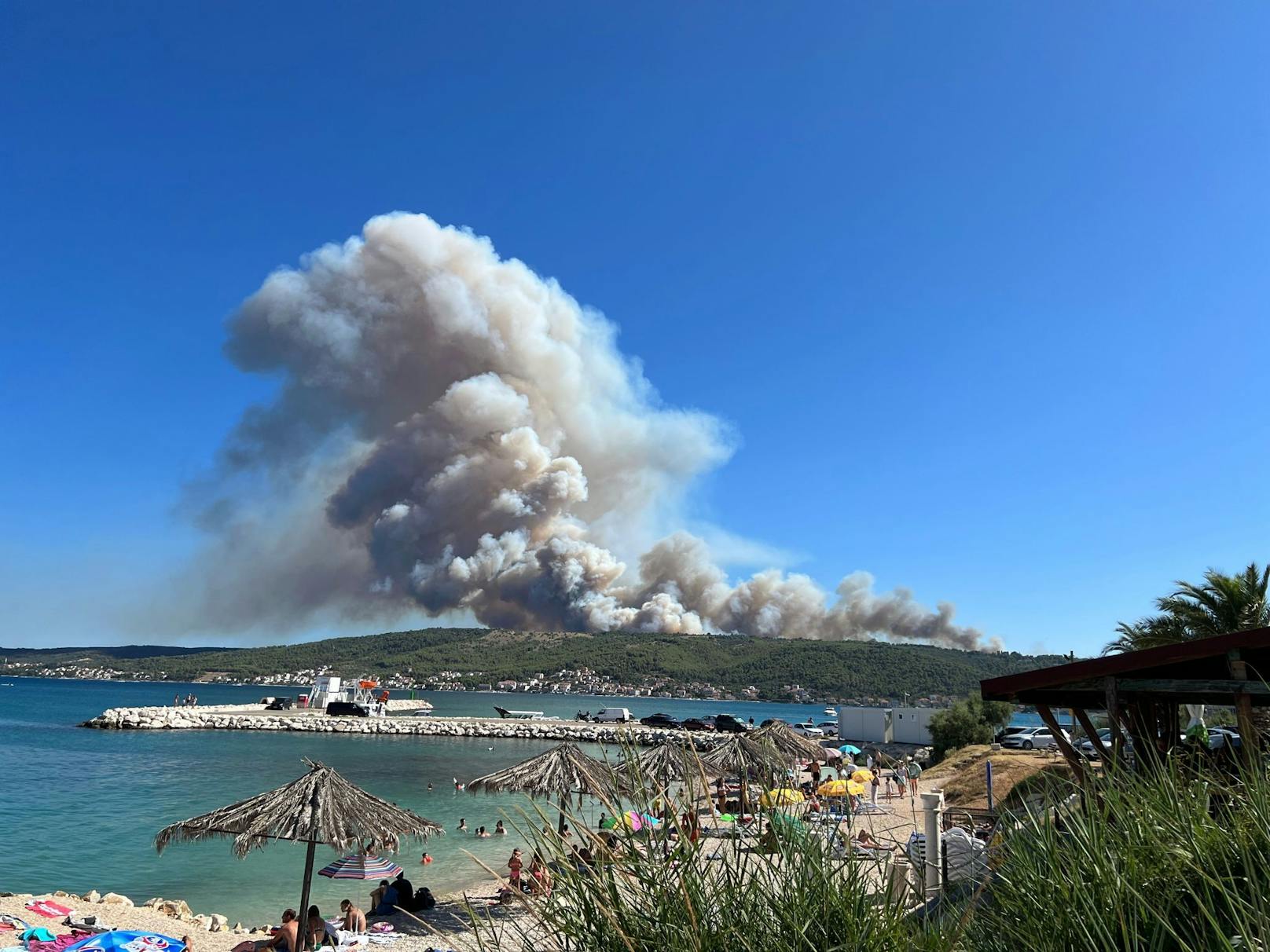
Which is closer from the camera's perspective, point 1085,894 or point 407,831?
point 1085,894

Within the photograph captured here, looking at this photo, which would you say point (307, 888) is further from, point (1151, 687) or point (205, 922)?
point (1151, 687)

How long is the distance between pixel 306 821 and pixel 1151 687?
8.65 meters

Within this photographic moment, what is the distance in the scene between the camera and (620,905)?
2.70 metres

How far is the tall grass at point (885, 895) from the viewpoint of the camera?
264cm

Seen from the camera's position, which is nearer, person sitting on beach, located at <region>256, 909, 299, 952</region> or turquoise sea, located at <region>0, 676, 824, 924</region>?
person sitting on beach, located at <region>256, 909, 299, 952</region>

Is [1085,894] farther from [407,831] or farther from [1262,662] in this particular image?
[407,831]

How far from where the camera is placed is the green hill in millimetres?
122250

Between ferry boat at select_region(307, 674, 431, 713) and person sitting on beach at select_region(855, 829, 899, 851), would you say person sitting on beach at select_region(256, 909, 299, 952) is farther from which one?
ferry boat at select_region(307, 674, 431, 713)

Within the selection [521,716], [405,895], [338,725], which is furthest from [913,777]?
[521,716]

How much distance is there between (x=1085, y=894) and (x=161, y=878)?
16490 millimetres

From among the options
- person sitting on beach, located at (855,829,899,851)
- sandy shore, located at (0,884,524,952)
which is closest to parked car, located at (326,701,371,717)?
sandy shore, located at (0,884,524,952)

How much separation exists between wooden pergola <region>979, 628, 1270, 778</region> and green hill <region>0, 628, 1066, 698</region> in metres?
111

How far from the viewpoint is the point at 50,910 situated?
10.5 meters

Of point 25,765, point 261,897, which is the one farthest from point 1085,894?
point 25,765
